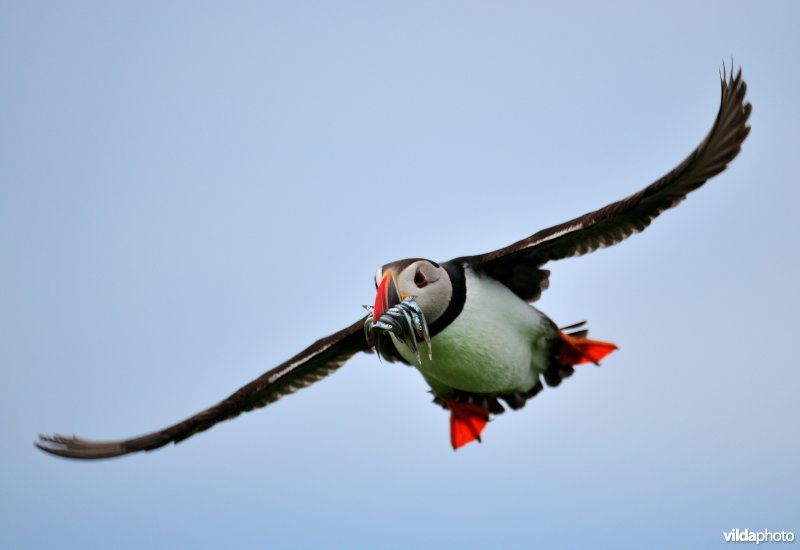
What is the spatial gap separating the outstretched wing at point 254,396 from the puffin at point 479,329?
0.01 meters

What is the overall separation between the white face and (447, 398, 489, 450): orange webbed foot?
1.86 metres

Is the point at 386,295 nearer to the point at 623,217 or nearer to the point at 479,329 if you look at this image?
the point at 479,329

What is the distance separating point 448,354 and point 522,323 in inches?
33.0

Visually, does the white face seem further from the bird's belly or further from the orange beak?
the bird's belly

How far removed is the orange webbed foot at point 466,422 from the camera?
11.2 meters

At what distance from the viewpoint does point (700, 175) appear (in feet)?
29.9

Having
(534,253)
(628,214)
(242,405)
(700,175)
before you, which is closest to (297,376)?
(242,405)

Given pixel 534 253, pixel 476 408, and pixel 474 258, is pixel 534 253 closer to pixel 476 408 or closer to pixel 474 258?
pixel 474 258

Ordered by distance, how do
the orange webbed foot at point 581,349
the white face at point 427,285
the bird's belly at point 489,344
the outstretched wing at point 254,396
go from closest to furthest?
the white face at point 427,285 → the bird's belly at point 489,344 → the orange webbed foot at point 581,349 → the outstretched wing at point 254,396

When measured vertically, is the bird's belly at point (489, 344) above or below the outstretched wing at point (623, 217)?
below

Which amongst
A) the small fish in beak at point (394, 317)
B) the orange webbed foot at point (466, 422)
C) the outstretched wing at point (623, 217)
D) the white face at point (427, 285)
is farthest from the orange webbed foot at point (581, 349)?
the small fish in beak at point (394, 317)

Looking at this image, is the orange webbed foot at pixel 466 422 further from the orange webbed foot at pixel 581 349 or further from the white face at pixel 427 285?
the white face at pixel 427 285

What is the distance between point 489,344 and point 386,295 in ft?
4.20

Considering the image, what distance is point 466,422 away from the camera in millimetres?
11242
